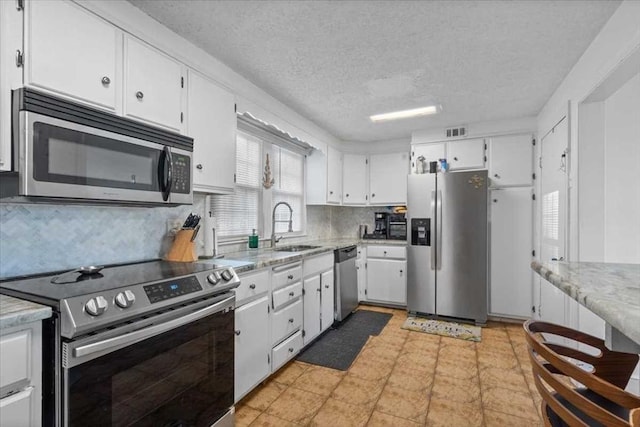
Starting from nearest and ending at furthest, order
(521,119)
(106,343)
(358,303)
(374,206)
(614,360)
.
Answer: (614,360) → (106,343) → (521,119) → (358,303) → (374,206)

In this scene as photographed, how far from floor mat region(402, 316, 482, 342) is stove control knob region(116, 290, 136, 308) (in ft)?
9.94

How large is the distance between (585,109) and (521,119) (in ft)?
5.07

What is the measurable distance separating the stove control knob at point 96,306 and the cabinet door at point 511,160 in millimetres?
4033

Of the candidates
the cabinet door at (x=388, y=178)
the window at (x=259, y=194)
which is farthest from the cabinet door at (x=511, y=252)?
the window at (x=259, y=194)

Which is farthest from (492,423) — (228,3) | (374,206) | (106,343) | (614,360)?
(374,206)

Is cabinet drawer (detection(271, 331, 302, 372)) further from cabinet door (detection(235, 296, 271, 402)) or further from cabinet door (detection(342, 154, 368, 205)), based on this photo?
cabinet door (detection(342, 154, 368, 205))

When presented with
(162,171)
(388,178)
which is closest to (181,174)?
(162,171)

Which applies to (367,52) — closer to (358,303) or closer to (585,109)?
(585,109)

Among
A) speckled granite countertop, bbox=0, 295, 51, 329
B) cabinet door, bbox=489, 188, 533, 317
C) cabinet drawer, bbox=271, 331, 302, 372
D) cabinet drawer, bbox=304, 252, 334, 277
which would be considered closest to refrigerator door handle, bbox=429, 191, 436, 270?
cabinet door, bbox=489, 188, 533, 317

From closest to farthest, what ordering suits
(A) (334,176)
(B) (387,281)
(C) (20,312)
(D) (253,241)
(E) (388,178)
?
(C) (20,312) → (D) (253,241) → (B) (387,281) → (A) (334,176) → (E) (388,178)

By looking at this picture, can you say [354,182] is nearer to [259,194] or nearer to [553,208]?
[259,194]

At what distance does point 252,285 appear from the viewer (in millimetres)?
2172

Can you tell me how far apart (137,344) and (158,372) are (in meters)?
0.19

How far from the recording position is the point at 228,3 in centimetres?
177
